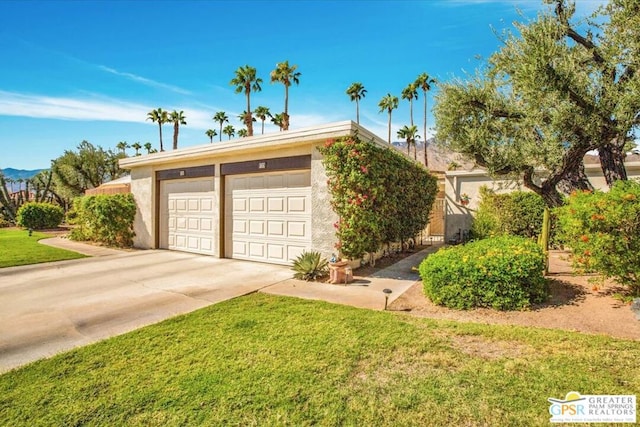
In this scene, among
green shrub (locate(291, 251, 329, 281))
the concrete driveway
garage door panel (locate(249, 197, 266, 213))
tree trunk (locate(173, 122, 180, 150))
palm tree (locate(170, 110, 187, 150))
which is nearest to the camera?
the concrete driveway

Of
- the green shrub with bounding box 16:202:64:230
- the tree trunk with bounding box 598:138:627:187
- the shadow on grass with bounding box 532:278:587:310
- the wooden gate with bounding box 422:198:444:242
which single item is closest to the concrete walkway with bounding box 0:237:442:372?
the shadow on grass with bounding box 532:278:587:310

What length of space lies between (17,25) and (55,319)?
8717 mm

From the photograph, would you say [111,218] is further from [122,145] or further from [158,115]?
[122,145]

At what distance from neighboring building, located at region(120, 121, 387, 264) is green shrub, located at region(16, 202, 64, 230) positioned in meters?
11.4

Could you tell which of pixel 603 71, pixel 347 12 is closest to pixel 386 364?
pixel 603 71

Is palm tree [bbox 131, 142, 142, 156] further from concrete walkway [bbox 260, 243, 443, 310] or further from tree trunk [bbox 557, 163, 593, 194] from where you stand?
tree trunk [bbox 557, 163, 593, 194]

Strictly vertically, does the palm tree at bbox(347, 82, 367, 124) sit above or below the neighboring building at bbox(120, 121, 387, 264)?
above

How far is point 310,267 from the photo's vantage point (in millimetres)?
6844

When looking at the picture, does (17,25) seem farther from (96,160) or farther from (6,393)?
(96,160)

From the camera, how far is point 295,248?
8156mm

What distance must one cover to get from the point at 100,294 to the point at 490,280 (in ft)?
21.9

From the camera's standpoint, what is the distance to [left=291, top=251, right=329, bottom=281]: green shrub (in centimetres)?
687

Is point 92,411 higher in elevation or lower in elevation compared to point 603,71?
lower

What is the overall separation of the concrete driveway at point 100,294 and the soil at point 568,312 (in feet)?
10.4
